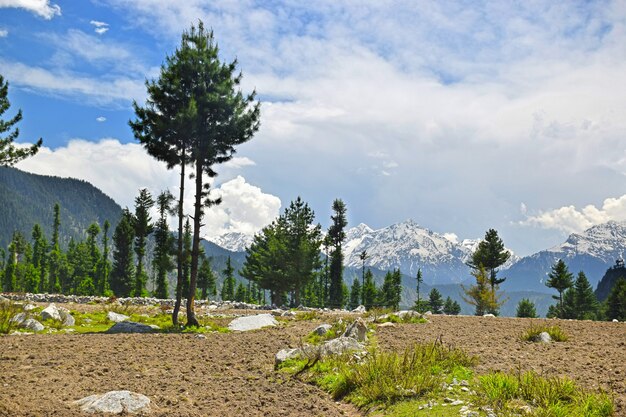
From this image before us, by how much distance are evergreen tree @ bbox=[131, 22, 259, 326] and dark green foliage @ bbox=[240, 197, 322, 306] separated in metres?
38.4

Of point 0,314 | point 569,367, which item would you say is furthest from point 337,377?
point 0,314

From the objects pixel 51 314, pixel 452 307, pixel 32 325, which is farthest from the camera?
pixel 452 307

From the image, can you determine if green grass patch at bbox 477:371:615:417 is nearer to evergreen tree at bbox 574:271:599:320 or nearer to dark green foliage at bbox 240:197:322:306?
dark green foliage at bbox 240:197:322:306

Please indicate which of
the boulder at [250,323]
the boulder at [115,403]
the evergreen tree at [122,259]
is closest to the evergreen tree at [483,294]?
the boulder at [250,323]

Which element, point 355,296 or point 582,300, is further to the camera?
point 355,296

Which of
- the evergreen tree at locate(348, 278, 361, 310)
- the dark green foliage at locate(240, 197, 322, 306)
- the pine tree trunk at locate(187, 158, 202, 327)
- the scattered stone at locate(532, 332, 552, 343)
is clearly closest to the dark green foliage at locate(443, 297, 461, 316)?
the evergreen tree at locate(348, 278, 361, 310)

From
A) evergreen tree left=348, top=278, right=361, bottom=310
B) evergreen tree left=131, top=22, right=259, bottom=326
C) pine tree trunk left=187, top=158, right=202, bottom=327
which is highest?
evergreen tree left=131, top=22, right=259, bottom=326

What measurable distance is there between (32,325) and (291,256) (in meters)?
45.3

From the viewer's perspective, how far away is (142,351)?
1440 cm

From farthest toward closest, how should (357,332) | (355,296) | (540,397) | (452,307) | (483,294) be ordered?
(355,296) → (452,307) → (483,294) → (357,332) → (540,397)

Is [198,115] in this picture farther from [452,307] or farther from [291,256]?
[452,307]

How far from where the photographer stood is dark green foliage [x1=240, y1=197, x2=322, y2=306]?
63.0 metres

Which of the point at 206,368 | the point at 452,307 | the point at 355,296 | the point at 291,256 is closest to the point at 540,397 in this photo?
the point at 206,368

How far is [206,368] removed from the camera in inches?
494
